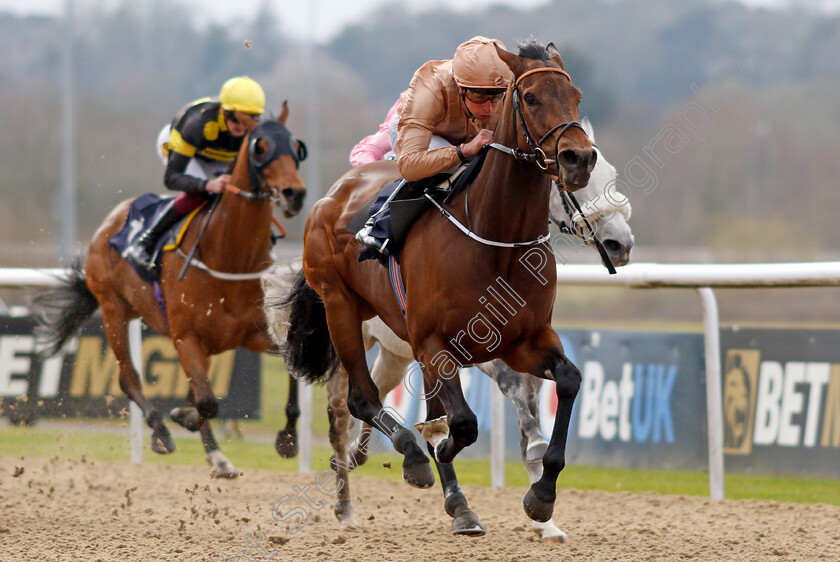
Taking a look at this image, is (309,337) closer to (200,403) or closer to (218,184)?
(200,403)

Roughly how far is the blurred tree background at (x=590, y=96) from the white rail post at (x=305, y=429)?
20.1 m

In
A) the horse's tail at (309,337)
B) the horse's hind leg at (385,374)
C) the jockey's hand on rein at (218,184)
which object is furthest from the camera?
the jockey's hand on rein at (218,184)

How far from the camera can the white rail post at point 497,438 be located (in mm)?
6230

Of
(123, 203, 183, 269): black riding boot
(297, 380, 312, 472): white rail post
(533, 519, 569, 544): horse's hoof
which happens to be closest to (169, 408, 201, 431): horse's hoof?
(297, 380, 312, 472): white rail post

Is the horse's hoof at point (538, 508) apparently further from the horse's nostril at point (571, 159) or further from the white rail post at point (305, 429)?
the white rail post at point (305, 429)

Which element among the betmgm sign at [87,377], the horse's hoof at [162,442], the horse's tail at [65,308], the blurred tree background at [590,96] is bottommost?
the horse's hoof at [162,442]

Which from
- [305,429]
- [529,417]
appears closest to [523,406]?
[529,417]

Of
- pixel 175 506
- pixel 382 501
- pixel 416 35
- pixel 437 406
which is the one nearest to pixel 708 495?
pixel 382 501

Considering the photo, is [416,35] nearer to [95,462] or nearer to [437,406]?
[95,462]

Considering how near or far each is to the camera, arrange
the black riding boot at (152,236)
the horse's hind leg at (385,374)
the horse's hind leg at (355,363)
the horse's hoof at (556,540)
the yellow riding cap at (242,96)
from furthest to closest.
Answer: the black riding boot at (152,236)
the yellow riding cap at (242,96)
the horse's hind leg at (385,374)
the horse's hoof at (556,540)
the horse's hind leg at (355,363)

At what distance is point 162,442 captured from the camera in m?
6.46

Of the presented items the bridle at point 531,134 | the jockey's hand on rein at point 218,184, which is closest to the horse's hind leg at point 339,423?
the jockey's hand on rein at point 218,184

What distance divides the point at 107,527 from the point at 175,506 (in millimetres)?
725

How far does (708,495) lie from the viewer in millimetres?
5855
